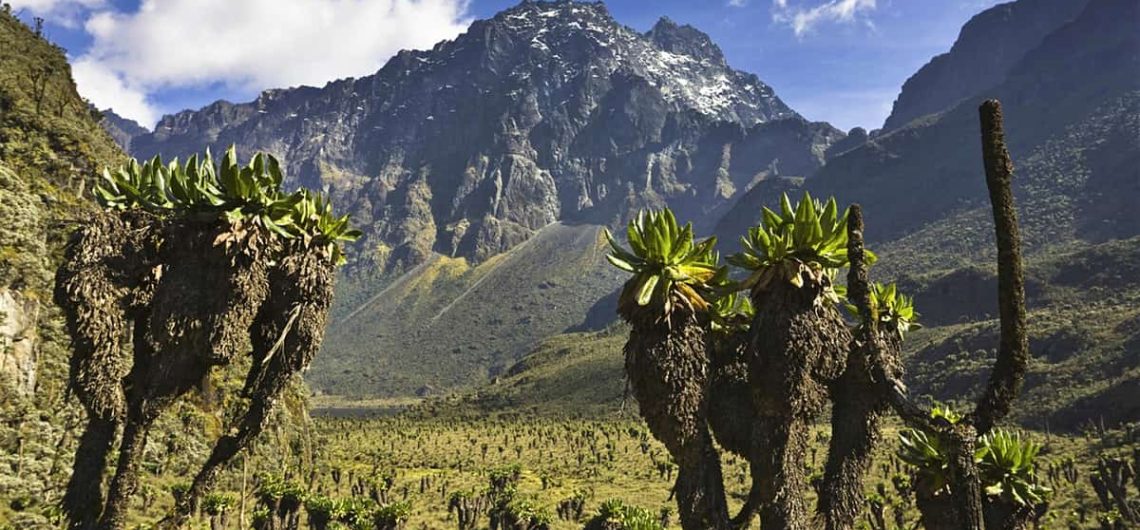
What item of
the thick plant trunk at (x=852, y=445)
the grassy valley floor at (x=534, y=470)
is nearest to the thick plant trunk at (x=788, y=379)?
the thick plant trunk at (x=852, y=445)

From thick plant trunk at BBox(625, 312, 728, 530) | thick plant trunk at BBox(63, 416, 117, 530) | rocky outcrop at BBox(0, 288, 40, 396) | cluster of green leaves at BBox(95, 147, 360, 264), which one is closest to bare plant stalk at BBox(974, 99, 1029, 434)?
thick plant trunk at BBox(625, 312, 728, 530)

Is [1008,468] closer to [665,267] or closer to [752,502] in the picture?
[752,502]

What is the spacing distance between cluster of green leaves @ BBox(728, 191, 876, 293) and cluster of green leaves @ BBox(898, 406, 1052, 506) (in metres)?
2.35

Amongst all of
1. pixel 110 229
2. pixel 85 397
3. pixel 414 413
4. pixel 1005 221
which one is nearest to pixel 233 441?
pixel 85 397

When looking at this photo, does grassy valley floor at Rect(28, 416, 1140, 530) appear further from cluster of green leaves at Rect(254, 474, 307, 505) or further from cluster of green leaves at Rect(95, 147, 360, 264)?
cluster of green leaves at Rect(95, 147, 360, 264)

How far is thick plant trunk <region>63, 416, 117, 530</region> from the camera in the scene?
7000 mm

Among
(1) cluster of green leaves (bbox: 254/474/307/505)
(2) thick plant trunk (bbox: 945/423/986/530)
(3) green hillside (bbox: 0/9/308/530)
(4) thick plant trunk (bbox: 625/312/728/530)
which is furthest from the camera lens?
(1) cluster of green leaves (bbox: 254/474/307/505)

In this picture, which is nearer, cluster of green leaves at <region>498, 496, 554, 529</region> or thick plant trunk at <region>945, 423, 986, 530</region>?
thick plant trunk at <region>945, 423, 986, 530</region>

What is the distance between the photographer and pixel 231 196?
299 inches

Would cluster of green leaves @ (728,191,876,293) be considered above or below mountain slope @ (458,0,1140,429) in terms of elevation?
below

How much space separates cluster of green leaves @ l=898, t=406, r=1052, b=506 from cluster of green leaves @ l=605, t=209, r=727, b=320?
3.02 m

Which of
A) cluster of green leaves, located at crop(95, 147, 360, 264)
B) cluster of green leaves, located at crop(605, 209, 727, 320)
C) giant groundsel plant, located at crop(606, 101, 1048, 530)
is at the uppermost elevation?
cluster of green leaves, located at crop(95, 147, 360, 264)

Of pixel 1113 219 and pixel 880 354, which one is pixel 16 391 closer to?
pixel 880 354

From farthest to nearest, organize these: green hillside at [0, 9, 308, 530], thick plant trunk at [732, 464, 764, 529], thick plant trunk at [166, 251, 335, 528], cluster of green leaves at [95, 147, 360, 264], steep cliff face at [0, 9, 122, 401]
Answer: steep cliff face at [0, 9, 122, 401] < green hillside at [0, 9, 308, 530] < cluster of green leaves at [95, 147, 360, 264] < thick plant trunk at [166, 251, 335, 528] < thick plant trunk at [732, 464, 764, 529]
